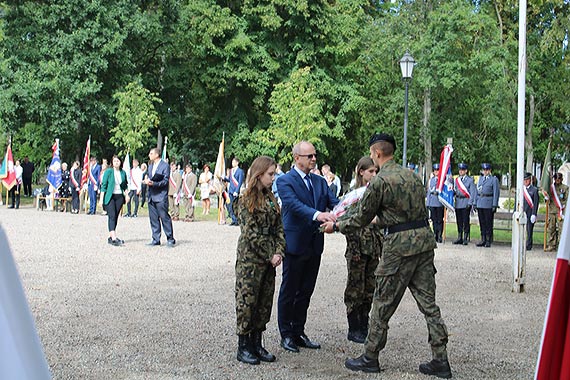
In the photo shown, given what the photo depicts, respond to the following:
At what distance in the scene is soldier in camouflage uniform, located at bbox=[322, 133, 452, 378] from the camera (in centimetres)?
630

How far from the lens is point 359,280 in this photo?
759 centimetres

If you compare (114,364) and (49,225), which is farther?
(49,225)

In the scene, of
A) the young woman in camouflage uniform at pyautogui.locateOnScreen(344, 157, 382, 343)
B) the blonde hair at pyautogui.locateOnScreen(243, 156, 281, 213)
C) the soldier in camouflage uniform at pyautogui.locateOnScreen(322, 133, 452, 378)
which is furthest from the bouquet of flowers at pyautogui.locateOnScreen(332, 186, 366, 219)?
the blonde hair at pyautogui.locateOnScreen(243, 156, 281, 213)

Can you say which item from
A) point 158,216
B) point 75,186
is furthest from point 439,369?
point 75,186

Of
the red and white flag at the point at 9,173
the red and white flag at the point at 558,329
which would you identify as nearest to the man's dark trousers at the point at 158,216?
the red and white flag at the point at 558,329

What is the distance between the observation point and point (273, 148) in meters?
43.2

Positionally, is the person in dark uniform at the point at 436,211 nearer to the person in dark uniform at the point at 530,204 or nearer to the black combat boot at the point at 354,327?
the person in dark uniform at the point at 530,204

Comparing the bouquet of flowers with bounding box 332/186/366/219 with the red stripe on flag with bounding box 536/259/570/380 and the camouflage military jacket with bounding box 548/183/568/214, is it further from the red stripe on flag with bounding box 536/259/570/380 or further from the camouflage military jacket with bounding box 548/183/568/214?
the camouflage military jacket with bounding box 548/183/568/214

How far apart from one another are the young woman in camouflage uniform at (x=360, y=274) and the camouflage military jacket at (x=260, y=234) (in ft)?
3.10

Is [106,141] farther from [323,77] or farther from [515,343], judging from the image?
[515,343]

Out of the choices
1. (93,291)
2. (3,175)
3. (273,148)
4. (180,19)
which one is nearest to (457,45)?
(273,148)

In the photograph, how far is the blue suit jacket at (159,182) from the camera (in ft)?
49.1

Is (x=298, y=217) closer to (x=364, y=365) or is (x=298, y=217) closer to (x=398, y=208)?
(x=398, y=208)

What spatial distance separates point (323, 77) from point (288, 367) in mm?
38218
